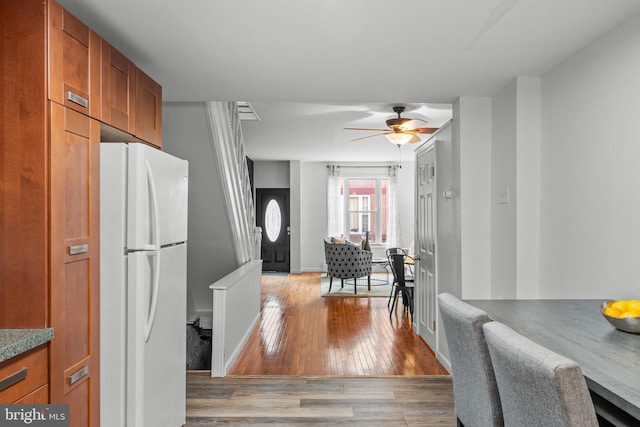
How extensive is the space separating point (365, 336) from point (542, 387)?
167 inches

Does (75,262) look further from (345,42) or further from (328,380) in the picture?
(328,380)

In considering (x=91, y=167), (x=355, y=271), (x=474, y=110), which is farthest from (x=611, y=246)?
(x=355, y=271)

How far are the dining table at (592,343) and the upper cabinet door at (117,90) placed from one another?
2064 millimetres

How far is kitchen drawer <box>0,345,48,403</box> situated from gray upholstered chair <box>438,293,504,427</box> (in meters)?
1.59

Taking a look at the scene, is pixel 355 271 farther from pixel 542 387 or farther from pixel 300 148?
pixel 542 387

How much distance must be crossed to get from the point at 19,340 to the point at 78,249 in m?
0.47

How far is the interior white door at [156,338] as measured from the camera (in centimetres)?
219

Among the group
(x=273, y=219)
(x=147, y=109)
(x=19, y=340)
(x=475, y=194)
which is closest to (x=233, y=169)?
(x=147, y=109)

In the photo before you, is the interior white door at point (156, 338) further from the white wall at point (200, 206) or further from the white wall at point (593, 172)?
the white wall at point (593, 172)

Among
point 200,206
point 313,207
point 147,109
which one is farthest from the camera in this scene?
point 313,207

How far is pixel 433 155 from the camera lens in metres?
4.66

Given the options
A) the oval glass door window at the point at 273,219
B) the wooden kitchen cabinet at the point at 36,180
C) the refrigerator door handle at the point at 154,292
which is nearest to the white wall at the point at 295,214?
the oval glass door window at the point at 273,219

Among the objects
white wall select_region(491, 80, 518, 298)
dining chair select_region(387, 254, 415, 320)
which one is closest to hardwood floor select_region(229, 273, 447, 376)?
dining chair select_region(387, 254, 415, 320)

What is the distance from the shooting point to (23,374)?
166 centimetres
